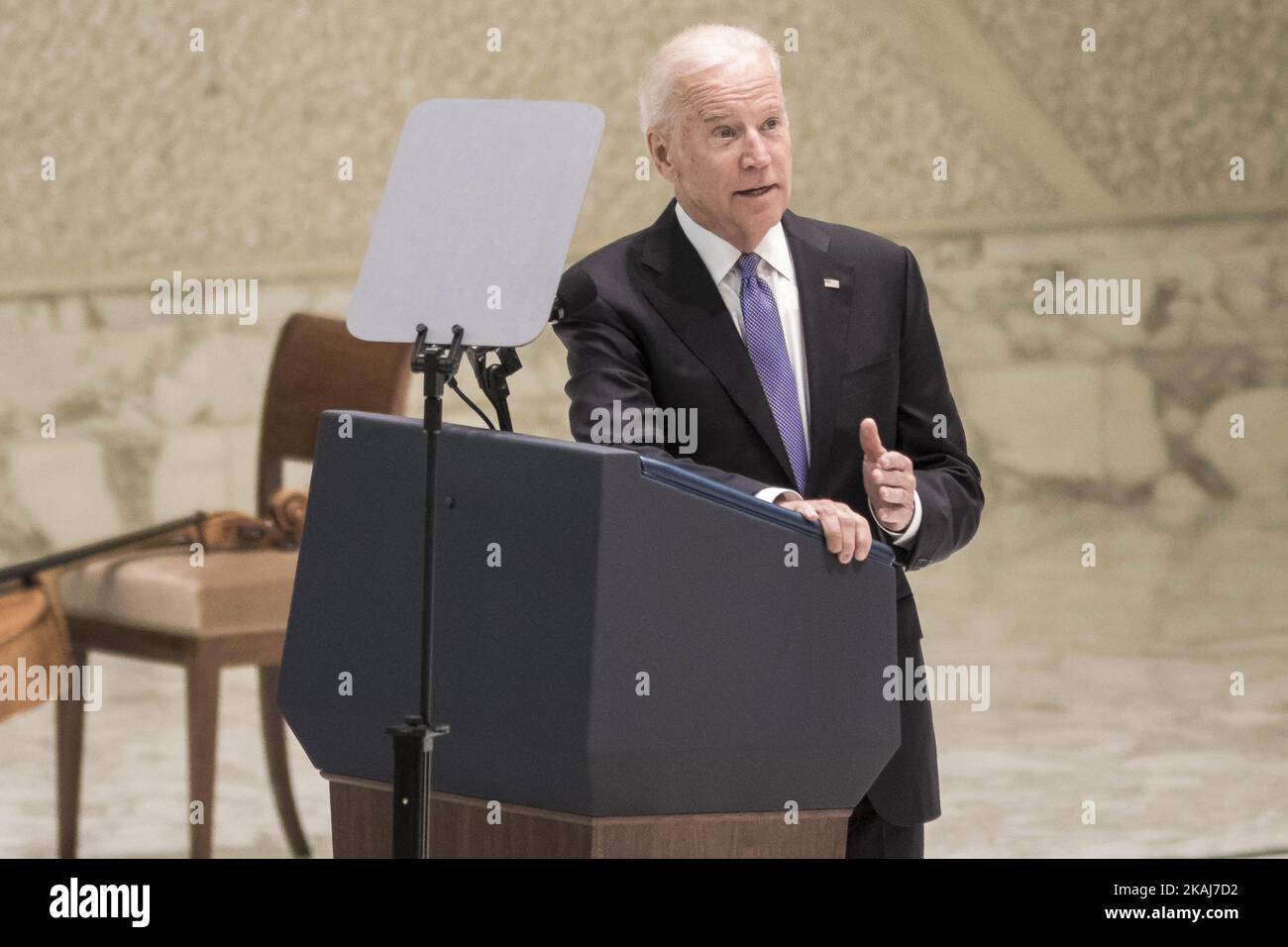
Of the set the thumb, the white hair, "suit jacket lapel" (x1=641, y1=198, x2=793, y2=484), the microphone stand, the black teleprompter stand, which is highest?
the white hair

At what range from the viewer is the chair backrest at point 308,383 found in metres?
3.74

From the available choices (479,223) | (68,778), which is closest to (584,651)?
(479,223)

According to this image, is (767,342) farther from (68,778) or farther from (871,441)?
(68,778)

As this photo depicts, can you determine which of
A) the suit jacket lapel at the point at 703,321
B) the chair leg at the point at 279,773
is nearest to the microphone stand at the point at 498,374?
the suit jacket lapel at the point at 703,321

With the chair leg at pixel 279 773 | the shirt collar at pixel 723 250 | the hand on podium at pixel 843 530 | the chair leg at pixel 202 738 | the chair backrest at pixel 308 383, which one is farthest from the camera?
the chair backrest at pixel 308 383

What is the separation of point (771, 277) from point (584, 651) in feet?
2.05

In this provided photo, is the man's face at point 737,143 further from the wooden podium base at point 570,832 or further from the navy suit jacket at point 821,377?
the wooden podium base at point 570,832

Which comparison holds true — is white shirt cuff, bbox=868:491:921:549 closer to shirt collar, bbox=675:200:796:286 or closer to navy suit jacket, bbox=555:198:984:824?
navy suit jacket, bbox=555:198:984:824

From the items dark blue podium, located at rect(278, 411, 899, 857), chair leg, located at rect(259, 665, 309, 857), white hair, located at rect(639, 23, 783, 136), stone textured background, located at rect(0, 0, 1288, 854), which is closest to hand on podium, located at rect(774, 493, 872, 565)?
dark blue podium, located at rect(278, 411, 899, 857)

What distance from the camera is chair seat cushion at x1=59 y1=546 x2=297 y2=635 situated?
3.27 m

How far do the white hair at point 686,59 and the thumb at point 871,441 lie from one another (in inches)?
15.7

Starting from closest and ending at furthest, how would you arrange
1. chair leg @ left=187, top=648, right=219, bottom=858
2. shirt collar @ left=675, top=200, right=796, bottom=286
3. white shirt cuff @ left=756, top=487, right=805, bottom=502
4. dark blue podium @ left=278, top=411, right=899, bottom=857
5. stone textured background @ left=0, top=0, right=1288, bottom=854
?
dark blue podium @ left=278, top=411, right=899, bottom=857 < white shirt cuff @ left=756, top=487, right=805, bottom=502 < shirt collar @ left=675, top=200, right=796, bottom=286 < chair leg @ left=187, top=648, right=219, bottom=858 < stone textured background @ left=0, top=0, right=1288, bottom=854

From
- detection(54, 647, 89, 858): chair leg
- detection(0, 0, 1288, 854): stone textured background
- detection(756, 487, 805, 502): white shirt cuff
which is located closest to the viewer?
detection(756, 487, 805, 502): white shirt cuff
